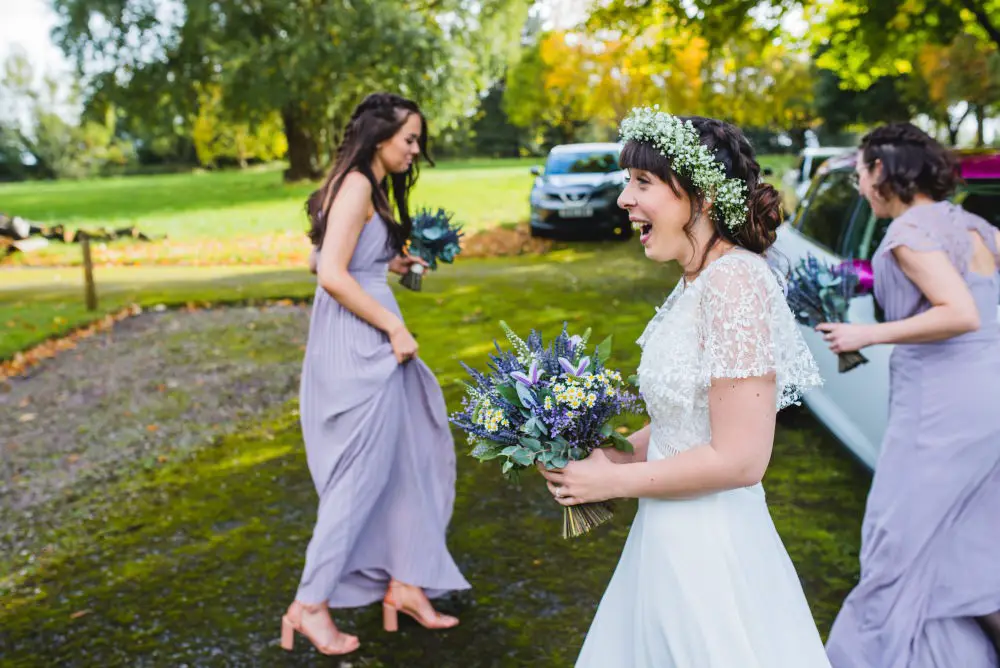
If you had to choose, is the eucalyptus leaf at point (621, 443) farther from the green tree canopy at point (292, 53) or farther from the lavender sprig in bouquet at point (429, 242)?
the green tree canopy at point (292, 53)

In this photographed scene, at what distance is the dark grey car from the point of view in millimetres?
18312

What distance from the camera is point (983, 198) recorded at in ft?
16.2

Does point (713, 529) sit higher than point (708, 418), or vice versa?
point (708, 418)

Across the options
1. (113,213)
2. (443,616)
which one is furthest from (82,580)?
(113,213)

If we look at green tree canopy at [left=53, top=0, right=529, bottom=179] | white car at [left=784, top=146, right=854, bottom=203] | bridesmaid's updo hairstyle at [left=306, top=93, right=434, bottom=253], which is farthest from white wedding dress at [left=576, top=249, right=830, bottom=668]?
green tree canopy at [left=53, top=0, right=529, bottom=179]

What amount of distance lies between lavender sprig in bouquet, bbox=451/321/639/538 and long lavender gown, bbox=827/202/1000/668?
1499mm

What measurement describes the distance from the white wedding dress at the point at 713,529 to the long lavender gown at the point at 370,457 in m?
1.95

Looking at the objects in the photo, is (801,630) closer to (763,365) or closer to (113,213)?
(763,365)

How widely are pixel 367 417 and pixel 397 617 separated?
0.95m

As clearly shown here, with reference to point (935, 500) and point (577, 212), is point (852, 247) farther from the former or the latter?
point (577, 212)

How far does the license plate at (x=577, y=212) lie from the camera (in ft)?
59.9

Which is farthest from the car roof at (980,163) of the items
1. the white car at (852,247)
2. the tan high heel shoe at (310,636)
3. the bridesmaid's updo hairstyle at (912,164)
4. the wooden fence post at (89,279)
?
the wooden fence post at (89,279)

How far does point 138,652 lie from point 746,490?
117 inches

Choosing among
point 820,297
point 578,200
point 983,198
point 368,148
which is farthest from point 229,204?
point 820,297
